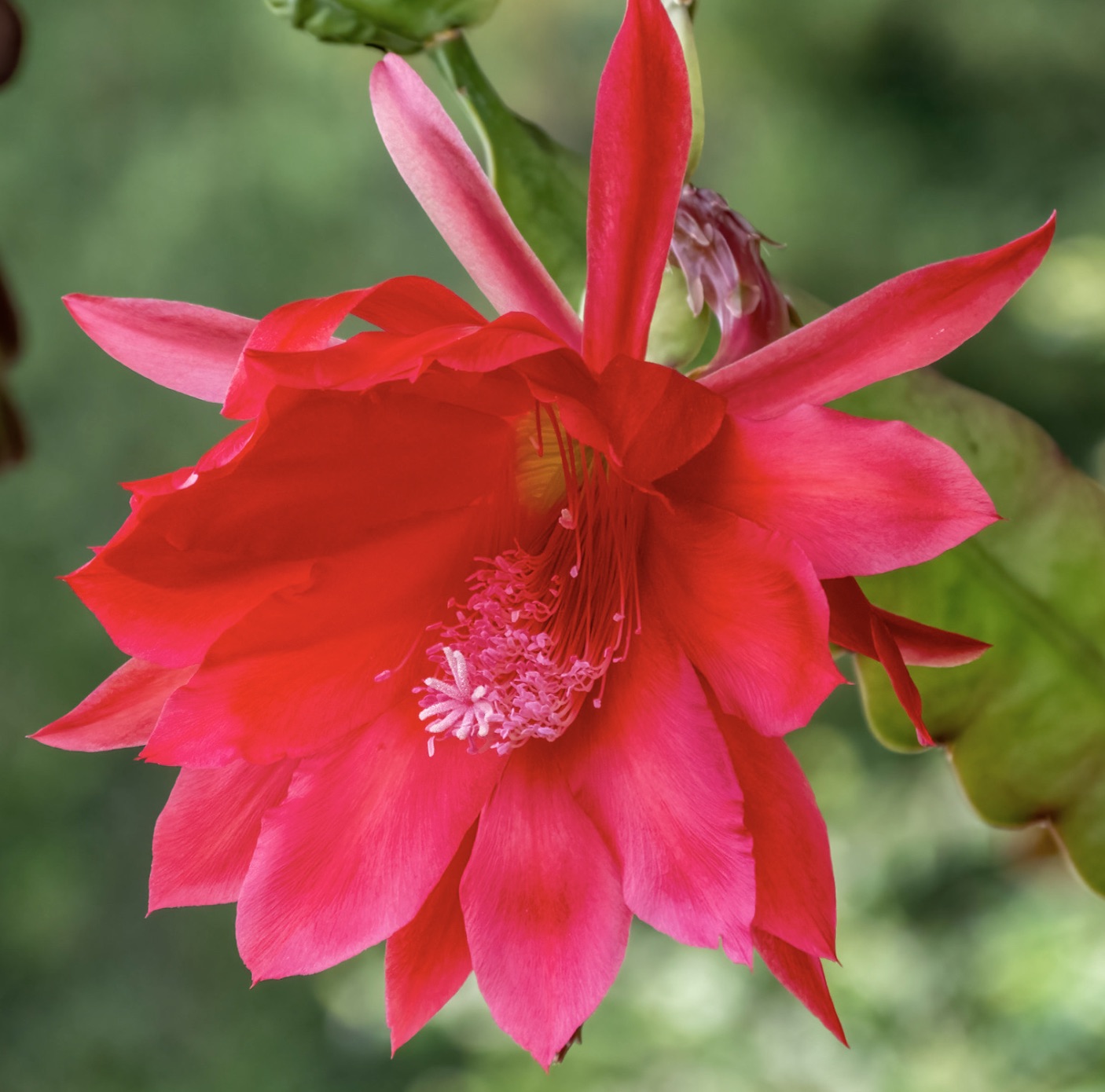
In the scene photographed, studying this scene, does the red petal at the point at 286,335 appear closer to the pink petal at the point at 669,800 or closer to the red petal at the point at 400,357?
the red petal at the point at 400,357

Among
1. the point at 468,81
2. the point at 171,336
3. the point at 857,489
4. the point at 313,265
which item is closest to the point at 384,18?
the point at 468,81

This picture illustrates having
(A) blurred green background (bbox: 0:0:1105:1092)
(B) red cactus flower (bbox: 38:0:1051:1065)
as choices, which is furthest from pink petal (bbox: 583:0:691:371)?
(A) blurred green background (bbox: 0:0:1105:1092)

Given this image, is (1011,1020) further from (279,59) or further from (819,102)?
(279,59)

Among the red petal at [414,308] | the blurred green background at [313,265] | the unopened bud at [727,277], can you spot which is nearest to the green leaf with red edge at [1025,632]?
the unopened bud at [727,277]

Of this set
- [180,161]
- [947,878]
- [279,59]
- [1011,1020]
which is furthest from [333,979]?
[279,59]

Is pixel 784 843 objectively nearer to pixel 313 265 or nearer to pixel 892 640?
pixel 892 640

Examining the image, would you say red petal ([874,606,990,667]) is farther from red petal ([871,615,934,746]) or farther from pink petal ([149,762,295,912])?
pink petal ([149,762,295,912])
